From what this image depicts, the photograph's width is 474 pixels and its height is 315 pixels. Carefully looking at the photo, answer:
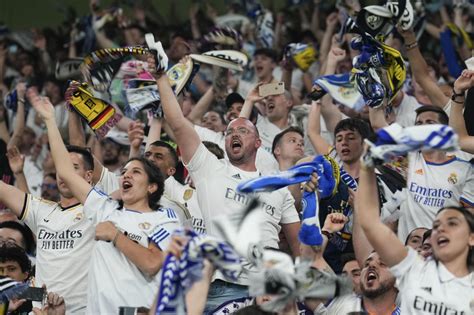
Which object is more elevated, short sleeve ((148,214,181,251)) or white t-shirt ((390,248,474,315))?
short sleeve ((148,214,181,251))

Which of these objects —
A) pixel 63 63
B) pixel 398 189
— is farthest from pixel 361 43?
pixel 63 63

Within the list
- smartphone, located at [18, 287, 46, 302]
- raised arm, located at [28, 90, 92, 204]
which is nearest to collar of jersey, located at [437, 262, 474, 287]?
raised arm, located at [28, 90, 92, 204]

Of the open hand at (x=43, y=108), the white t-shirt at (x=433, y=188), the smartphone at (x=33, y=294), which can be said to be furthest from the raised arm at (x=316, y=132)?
the smartphone at (x=33, y=294)

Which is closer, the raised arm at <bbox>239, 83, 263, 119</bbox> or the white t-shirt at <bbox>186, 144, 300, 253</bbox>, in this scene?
the white t-shirt at <bbox>186, 144, 300, 253</bbox>

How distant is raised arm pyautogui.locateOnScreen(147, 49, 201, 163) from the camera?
8.04 metres

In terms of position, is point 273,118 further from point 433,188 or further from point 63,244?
point 63,244

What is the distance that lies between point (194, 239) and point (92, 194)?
1.69 metres

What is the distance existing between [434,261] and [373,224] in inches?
17.1

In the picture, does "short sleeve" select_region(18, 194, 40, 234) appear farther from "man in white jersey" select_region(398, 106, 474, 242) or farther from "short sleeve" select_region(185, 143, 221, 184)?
"man in white jersey" select_region(398, 106, 474, 242)

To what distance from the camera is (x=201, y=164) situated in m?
8.30

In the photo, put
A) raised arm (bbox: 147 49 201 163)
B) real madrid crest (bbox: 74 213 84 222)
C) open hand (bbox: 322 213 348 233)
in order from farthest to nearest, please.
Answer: real madrid crest (bbox: 74 213 84 222)
raised arm (bbox: 147 49 201 163)
open hand (bbox: 322 213 348 233)

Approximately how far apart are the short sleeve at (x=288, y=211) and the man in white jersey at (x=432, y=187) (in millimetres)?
933

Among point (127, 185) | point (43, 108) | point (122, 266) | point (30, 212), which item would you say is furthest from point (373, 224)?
point (30, 212)

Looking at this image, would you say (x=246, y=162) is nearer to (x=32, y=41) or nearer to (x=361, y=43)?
(x=361, y=43)
